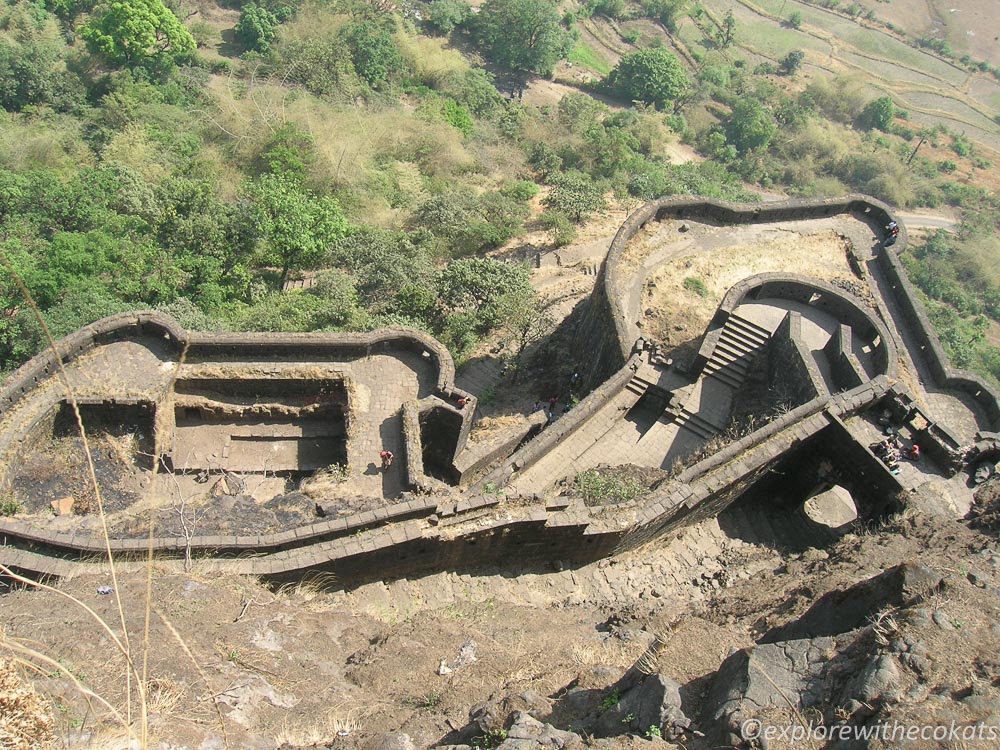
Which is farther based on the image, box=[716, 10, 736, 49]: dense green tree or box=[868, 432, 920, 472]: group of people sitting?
box=[716, 10, 736, 49]: dense green tree

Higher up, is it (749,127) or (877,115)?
(877,115)

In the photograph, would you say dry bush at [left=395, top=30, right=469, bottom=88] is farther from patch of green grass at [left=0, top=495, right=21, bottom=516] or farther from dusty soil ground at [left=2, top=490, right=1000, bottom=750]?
dusty soil ground at [left=2, top=490, right=1000, bottom=750]

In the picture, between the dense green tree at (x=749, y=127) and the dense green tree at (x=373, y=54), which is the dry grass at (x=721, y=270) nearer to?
the dense green tree at (x=373, y=54)

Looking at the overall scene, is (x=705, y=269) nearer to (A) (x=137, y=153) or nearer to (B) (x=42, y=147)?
(A) (x=137, y=153)

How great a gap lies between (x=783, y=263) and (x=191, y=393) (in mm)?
19081

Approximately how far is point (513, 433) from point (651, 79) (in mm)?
58814

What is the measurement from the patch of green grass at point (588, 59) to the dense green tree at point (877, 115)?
29.4 meters

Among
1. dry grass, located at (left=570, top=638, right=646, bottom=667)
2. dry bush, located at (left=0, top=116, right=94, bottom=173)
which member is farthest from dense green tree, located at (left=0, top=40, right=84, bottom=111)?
dry grass, located at (left=570, top=638, right=646, bottom=667)

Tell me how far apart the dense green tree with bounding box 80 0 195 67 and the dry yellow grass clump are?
51437mm

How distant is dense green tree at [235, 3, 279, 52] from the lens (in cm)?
5525

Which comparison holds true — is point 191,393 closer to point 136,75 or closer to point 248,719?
point 248,719

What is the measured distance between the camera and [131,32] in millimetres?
46250

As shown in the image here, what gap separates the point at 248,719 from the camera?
364 inches

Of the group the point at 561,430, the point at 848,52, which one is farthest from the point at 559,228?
the point at 848,52
